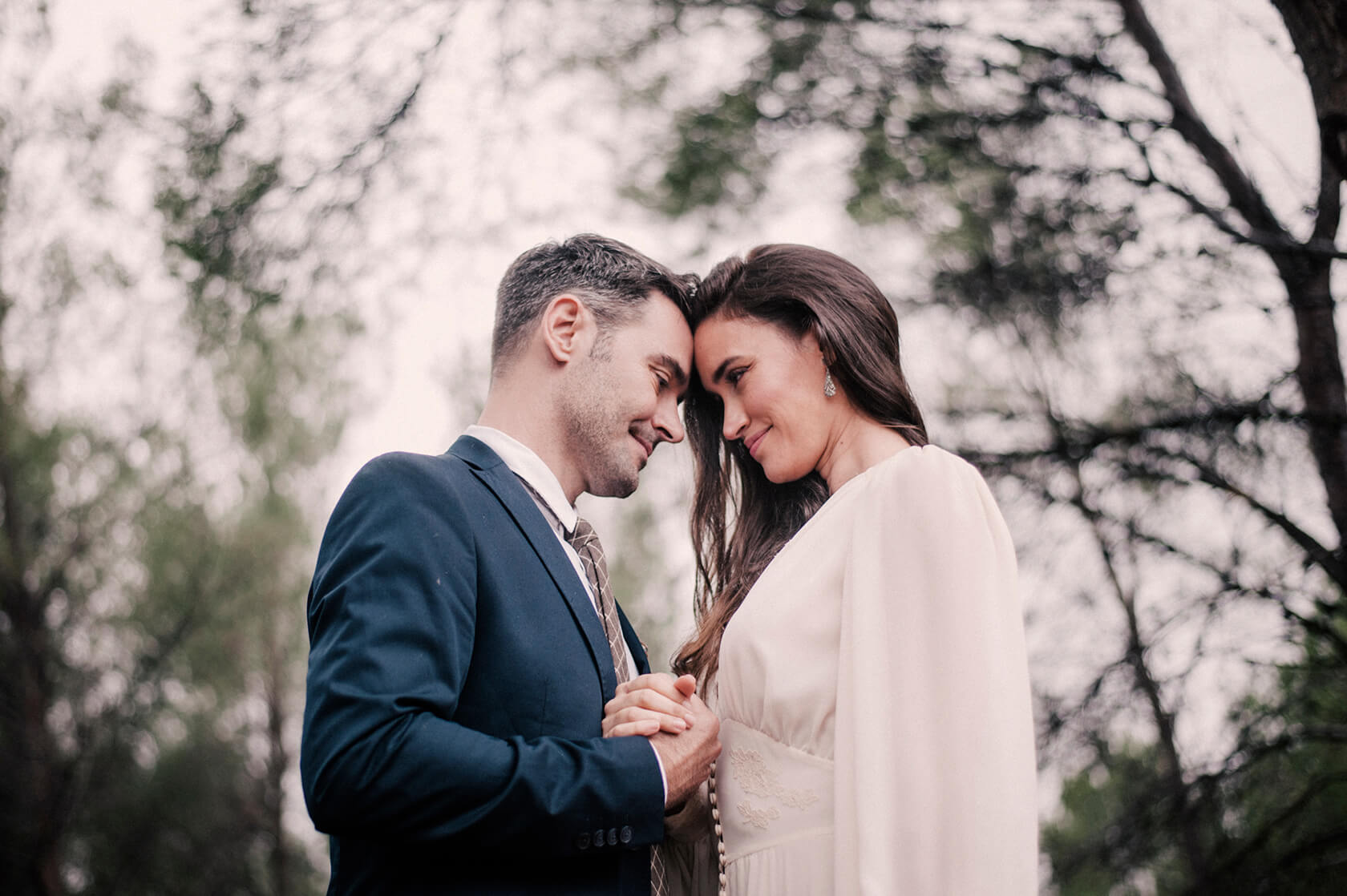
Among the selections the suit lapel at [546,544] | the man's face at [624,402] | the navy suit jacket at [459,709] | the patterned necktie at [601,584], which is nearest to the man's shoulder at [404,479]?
the navy suit jacket at [459,709]

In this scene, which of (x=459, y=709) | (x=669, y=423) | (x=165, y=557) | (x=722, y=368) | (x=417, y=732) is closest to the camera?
(x=417, y=732)

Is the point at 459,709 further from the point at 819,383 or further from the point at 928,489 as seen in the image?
the point at 819,383

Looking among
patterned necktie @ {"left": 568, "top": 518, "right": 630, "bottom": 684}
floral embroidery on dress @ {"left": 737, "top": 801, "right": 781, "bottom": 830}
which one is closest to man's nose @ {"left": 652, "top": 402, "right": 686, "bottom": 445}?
patterned necktie @ {"left": 568, "top": 518, "right": 630, "bottom": 684}

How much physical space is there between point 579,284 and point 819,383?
68cm

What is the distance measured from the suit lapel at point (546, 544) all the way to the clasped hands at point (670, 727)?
0.08 metres

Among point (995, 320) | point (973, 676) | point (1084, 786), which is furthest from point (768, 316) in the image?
point (1084, 786)

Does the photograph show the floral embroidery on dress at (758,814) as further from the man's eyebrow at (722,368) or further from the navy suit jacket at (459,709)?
the man's eyebrow at (722,368)

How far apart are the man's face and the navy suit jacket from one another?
41 cm

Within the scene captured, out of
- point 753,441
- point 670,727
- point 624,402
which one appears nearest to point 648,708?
point 670,727

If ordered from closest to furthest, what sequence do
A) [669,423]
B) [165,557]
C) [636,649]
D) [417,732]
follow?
[417,732] → [636,649] → [669,423] → [165,557]

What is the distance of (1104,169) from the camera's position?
4.30 m

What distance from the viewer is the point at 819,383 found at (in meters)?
2.77

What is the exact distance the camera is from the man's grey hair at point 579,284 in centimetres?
268

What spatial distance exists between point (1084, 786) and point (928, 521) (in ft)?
12.8
